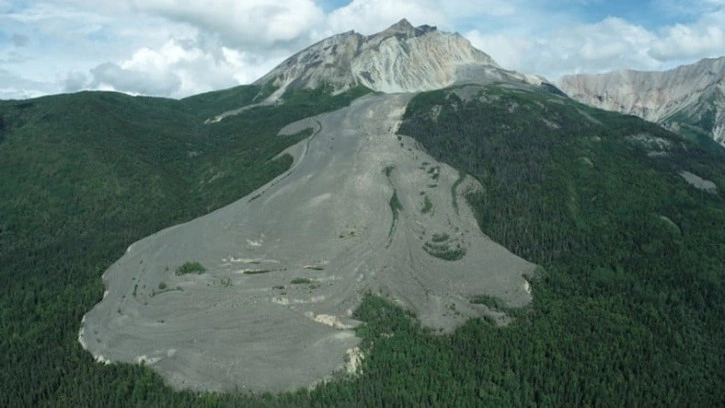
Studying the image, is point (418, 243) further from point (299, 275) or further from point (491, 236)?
point (299, 275)

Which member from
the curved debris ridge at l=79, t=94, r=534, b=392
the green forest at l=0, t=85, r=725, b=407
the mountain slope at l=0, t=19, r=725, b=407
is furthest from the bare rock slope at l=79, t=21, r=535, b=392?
the green forest at l=0, t=85, r=725, b=407

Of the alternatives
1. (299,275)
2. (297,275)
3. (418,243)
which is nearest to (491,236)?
(418,243)

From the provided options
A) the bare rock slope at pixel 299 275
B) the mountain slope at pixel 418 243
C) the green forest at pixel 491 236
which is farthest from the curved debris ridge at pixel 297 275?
the green forest at pixel 491 236

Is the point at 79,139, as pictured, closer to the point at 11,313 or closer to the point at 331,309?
the point at 11,313

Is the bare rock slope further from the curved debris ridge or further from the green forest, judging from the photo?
the green forest

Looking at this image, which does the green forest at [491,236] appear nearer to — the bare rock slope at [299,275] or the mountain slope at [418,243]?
the mountain slope at [418,243]
